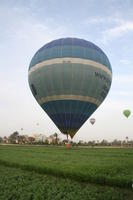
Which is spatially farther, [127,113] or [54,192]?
[127,113]

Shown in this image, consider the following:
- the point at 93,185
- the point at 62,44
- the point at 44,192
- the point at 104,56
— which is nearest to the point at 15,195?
the point at 44,192

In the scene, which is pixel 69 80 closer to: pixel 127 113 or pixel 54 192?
pixel 127 113

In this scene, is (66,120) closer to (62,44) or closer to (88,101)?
(88,101)

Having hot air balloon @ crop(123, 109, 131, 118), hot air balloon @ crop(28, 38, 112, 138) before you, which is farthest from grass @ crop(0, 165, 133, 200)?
hot air balloon @ crop(123, 109, 131, 118)

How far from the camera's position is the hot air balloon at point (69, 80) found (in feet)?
142

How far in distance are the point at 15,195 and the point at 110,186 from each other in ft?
15.9

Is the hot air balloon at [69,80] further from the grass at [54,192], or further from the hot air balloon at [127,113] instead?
the grass at [54,192]

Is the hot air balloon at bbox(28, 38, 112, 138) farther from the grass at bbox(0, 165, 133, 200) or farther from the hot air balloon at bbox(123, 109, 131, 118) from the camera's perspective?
the grass at bbox(0, 165, 133, 200)

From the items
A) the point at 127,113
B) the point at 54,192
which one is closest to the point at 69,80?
the point at 127,113

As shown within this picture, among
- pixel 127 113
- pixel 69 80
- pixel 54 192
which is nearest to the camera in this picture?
pixel 54 192

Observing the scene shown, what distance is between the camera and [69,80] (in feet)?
142

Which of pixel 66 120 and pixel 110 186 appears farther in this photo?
pixel 66 120

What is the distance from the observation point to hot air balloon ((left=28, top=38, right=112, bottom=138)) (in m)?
43.4

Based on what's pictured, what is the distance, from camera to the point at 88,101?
148ft
